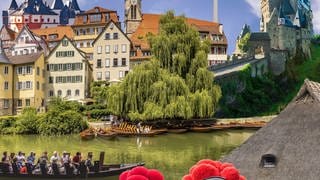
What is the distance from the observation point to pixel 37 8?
143375 mm

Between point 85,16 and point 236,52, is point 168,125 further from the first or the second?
point 236,52

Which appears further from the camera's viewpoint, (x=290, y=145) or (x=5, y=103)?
(x=5, y=103)

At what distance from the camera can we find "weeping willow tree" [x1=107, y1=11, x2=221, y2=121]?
48469 mm

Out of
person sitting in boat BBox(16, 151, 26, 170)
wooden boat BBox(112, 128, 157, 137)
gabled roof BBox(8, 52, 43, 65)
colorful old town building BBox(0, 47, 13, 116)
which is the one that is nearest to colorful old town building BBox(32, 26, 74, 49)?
gabled roof BBox(8, 52, 43, 65)

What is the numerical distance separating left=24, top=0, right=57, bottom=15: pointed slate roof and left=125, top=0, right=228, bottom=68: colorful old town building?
46579mm

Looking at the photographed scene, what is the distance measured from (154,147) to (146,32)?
50.8 meters

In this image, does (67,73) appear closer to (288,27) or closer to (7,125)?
(7,125)

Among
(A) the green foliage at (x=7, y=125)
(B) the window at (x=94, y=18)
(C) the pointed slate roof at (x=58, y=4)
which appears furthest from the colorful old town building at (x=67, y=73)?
(C) the pointed slate roof at (x=58, y=4)

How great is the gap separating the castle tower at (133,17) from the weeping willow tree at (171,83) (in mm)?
42563

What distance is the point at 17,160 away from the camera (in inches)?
1047

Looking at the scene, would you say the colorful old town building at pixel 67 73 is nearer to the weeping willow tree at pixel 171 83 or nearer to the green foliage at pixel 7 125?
the green foliage at pixel 7 125

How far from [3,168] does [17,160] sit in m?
1.27

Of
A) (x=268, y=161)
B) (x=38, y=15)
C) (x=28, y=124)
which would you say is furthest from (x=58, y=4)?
(x=268, y=161)

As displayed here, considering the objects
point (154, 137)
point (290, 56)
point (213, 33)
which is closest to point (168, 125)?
point (154, 137)
